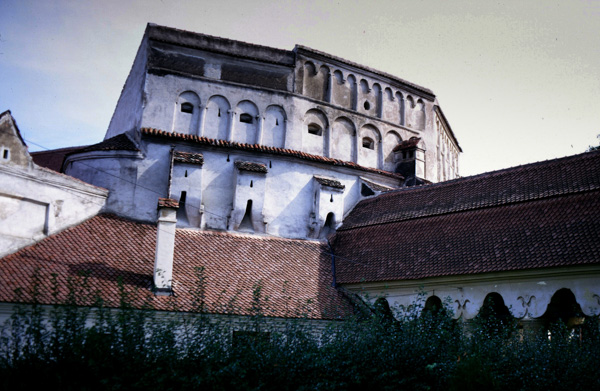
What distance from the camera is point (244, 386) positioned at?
1388 cm

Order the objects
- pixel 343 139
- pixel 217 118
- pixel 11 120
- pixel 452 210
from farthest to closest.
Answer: pixel 343 139, pixel 217 118, pixel 452 210, pixel 11 120

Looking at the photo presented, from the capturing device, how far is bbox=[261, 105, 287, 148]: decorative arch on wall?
93.0 feet

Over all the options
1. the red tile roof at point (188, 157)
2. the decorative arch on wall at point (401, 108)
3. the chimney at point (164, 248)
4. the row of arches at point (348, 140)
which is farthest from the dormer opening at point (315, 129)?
the chimney at point (164, 248)

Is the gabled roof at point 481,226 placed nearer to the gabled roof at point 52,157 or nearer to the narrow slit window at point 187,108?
the narrow slit window at point 187,108

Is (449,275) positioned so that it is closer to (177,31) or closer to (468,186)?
(468,186)

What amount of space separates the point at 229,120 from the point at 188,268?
27.5ft

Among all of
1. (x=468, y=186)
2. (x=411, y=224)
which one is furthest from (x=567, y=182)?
(x=411, y=224)

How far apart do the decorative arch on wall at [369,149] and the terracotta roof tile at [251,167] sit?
577cm

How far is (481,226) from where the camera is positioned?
22953mm

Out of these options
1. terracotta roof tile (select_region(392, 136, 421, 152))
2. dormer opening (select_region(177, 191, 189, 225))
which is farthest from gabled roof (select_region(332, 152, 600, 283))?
dormer opening (select_region(177, 191, 189, 225))

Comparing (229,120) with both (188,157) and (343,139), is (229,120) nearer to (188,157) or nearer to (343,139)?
(188,157)

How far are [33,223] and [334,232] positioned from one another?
41.5 feet

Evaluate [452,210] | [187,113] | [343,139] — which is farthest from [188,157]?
[452,210]

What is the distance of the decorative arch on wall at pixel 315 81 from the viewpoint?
29672mm
